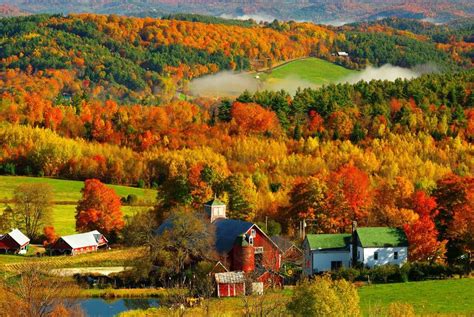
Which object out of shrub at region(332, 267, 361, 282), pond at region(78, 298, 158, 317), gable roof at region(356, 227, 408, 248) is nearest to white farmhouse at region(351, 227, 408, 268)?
gable roof at region(356, 227, 408, 248)

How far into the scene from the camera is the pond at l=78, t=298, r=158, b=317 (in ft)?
193

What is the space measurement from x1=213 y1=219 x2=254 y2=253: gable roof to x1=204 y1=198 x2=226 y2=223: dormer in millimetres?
1889

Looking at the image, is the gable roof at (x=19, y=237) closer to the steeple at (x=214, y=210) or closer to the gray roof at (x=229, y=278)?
the steeple at (x=214, y=210)

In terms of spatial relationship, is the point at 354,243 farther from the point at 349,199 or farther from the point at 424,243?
the point at 349,199

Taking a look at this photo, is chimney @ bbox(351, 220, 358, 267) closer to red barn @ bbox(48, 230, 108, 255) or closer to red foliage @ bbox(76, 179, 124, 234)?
red barn @ bbox(48, 230, 108, 255)

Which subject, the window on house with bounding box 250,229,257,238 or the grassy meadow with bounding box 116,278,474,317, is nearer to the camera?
the grassy meadow with bounding box 116,278,474,317

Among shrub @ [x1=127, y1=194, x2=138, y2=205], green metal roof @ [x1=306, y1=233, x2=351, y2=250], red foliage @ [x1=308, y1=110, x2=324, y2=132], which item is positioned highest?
red foliage @ [x1=308, y1=110, x2=324, y2=132]

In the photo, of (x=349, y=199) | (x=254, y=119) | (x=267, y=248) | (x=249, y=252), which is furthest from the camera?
(x=254, y=119)

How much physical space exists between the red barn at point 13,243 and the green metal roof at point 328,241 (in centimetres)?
2573

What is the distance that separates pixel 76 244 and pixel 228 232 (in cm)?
1764

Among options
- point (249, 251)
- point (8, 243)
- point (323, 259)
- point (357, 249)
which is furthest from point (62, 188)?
point (357, 249)

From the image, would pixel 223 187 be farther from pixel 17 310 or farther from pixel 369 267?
pixel 17 310

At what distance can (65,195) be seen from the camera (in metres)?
107

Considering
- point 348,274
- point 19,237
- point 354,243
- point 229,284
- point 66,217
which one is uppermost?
point 66,217
